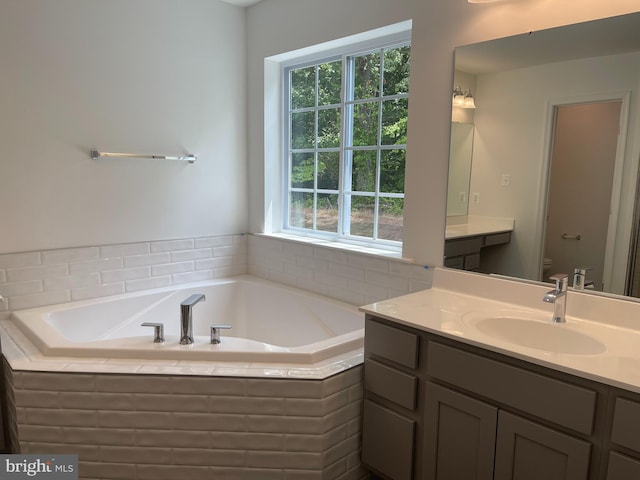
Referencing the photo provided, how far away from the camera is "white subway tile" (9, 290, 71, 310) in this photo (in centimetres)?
247

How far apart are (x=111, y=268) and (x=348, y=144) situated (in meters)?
1.61

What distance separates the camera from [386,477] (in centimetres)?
185

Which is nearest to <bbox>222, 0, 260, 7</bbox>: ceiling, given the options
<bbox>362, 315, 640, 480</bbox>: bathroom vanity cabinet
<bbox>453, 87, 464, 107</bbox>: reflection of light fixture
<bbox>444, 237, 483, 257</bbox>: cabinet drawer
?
<bbox>453, 87, 464, 107</bbox>: reflection of light fixture

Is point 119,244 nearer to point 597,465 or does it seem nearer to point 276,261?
point 276,261

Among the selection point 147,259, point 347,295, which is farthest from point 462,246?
point 147,259

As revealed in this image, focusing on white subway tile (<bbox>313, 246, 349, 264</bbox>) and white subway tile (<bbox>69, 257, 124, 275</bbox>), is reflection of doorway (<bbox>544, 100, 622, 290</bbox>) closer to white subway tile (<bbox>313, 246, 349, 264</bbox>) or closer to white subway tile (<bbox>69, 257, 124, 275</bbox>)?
white subway tile (<bbox>313, 246, 349, 264</bbox>)

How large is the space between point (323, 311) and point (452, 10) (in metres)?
1.66

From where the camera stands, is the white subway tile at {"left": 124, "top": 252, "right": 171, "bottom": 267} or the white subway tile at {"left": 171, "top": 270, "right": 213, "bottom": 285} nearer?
the white subway tile at {"left": 124, "top": 252, "right": 171, "bottom": 267}

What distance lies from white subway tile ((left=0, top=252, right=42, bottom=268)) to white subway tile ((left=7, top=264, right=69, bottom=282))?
0.07 ft

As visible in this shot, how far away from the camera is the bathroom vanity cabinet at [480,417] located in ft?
4.16

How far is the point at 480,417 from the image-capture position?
1.52m

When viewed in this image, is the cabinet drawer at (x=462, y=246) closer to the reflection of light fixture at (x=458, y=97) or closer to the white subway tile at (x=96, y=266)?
the reflection of light fixture at (x=458, y=97)

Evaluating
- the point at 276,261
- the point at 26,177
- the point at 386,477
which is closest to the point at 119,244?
the point at 26,177

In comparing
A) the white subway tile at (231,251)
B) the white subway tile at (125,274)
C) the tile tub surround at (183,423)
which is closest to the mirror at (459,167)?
the tile tub surround at (183,423)
